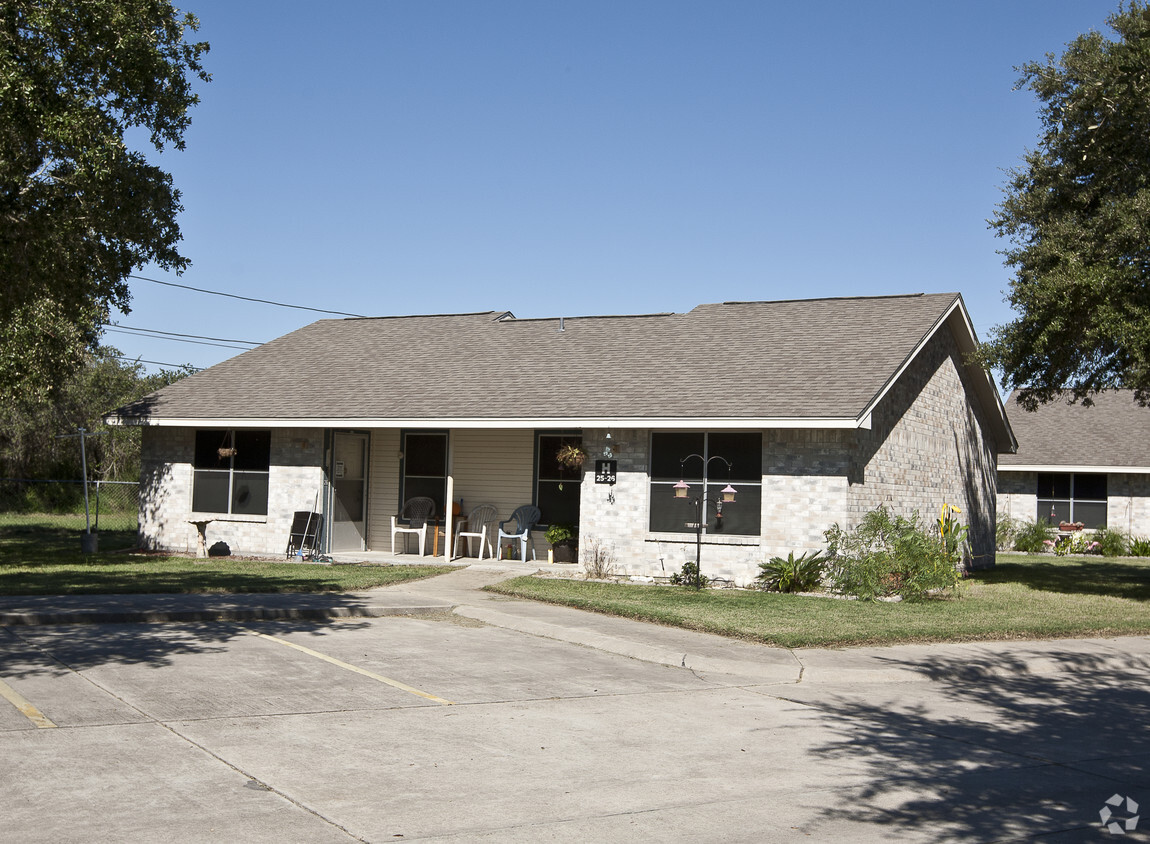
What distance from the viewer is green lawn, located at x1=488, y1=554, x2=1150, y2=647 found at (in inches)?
499

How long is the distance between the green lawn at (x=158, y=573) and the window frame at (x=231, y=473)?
1220 millimetres

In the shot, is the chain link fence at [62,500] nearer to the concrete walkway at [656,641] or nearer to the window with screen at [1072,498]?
the concrete walkway at [656,641]

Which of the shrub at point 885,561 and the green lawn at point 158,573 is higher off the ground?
the shrub at point 885,561

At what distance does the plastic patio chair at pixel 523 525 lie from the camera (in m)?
20.5

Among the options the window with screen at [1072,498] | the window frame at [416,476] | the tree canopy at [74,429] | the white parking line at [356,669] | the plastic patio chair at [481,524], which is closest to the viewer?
the white parking line at [356,669]

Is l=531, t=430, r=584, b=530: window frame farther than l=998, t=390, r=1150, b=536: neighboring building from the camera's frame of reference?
No

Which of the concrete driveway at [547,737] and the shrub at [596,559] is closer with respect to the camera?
the concrete driveway at [547,737]

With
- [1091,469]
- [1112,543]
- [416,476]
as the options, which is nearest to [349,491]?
[416,476]

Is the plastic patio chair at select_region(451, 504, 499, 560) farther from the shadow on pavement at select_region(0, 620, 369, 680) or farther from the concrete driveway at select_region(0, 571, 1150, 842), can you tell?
the concrete driveway at select_region(0, 571, 1150, 842)

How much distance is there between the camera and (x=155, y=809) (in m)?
5.60

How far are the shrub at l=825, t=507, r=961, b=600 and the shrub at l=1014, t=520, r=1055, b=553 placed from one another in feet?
51.1

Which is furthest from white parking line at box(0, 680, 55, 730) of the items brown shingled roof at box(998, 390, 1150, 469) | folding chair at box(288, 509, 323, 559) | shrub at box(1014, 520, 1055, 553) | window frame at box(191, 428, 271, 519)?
shrub at box(1014, 520, 1055, 553)

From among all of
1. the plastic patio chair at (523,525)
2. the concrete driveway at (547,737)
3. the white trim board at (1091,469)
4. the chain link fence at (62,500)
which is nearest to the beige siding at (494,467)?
the plastic patio chair at (523,525)

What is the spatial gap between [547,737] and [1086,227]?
14.6m
